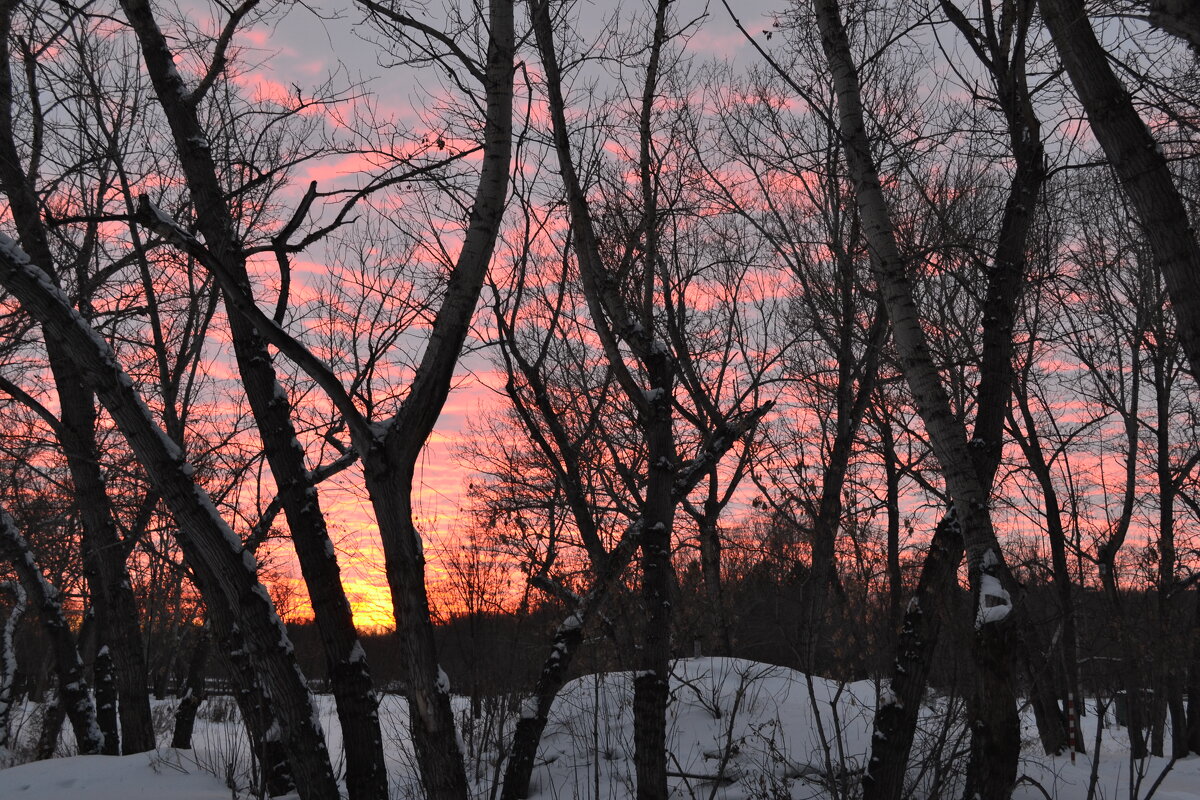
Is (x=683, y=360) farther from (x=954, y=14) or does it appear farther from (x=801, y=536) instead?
(x=954, y=14)

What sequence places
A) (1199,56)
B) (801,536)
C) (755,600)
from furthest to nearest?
(801,536) < (755,600) < (1199,56)

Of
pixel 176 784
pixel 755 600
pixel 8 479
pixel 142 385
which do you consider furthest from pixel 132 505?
pixel 755 600

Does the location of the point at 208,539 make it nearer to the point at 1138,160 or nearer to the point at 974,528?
the point at 974,528

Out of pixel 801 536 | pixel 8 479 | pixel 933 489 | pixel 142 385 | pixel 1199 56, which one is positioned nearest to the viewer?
pixel 1199 56

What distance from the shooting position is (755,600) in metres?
10.2

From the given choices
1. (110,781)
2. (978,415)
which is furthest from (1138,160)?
(110,781)

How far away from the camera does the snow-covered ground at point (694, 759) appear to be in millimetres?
5586

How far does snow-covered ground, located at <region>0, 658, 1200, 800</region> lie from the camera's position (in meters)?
5.59

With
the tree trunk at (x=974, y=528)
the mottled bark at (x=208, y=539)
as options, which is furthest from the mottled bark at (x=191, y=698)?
the tree trunk at (x=974, y=528)

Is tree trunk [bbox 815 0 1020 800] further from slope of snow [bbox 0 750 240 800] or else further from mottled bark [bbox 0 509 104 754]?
mottled bark [bbox 0 509 104 754]

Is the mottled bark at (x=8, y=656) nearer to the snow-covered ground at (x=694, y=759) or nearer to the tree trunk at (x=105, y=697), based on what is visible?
the tree trunk at (x=105, y=697)

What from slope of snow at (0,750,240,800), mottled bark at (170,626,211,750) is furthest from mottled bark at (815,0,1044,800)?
mottled bark at (170,626,211,750)

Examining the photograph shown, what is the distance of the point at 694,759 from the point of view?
24.7 feet

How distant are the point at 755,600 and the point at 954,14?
684 cm
